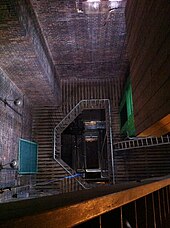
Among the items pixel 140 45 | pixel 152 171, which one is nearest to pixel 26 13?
pixel 140 45

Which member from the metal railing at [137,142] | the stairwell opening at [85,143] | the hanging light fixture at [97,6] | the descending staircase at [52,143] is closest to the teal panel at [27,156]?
the descending staircase at [52,143]

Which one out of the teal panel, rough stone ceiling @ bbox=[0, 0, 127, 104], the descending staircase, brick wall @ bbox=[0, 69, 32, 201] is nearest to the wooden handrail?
rough stone ceiling @ bbox=[0, 0, 127, 104]

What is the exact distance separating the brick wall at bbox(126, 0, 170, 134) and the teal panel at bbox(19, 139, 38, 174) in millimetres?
5970

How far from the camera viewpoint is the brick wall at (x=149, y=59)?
9.80 ft

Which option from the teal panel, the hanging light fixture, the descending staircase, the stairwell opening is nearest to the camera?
the hanging light fixture

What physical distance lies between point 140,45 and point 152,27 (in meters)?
0.82

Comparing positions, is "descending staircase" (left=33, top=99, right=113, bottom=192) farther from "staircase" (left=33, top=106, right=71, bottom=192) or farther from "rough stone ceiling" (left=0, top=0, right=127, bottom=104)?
"rough stone ceiling" (left=0, top=0, right=127, bottom=104)

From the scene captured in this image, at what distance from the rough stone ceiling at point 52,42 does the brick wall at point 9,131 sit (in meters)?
0.39

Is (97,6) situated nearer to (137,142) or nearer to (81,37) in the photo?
(81,37)

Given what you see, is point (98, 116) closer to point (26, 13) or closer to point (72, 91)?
point (72, 91)

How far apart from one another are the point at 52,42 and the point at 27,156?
4.98m

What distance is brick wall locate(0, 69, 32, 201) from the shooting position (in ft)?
24.6

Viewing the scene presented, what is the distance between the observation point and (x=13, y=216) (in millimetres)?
Answer: 583

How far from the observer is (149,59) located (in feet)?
12.2
